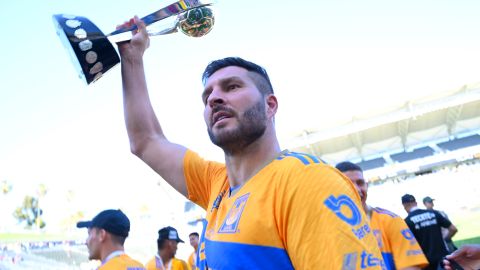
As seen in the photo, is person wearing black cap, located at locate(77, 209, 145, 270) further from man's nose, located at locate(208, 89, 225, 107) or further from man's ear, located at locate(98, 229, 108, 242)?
man's nose, located at locate(208, 89, 225, 107)

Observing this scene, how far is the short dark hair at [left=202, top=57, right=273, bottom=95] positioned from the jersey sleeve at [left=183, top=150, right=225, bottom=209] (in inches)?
17.2

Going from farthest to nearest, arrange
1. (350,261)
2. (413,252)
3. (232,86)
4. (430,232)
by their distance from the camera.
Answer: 1. (430,232)
2. (413,252)
3. (232,86)
4. (350,261)

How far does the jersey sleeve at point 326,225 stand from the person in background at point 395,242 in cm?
200

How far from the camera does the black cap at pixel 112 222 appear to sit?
14.3ft

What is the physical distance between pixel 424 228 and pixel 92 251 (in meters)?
4.53

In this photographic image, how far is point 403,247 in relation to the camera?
3.05m

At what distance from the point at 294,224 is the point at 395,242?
8.10 ft

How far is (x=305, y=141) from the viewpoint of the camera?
2934 centimetres

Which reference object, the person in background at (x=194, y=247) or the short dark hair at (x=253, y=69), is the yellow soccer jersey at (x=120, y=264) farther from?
the person in background at (x=194, y=247)

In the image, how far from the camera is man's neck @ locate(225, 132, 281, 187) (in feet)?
4.78

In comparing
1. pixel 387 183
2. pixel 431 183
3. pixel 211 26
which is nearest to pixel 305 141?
pixel 387 183

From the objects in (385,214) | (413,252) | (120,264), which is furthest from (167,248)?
(413,252)

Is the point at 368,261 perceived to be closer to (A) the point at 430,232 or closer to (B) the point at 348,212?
(B) the point at 348,212

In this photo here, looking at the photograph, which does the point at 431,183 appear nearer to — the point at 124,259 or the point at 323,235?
the point at 124,259
